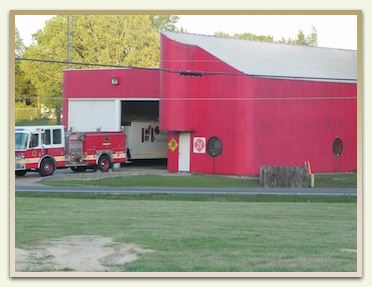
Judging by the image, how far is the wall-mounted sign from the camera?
27359 millimetres

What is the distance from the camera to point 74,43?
1509cm

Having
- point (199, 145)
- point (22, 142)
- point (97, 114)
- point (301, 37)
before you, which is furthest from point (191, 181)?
point (97, 114)

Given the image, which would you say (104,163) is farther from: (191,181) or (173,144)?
(191,181)

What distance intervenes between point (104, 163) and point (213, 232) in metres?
19.8

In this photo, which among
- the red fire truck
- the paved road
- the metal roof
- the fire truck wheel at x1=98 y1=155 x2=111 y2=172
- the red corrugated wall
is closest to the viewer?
the paved road

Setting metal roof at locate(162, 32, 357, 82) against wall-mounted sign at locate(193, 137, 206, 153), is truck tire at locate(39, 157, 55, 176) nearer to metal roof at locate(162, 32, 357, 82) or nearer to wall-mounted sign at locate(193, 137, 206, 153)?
wall-mounted sign at locate(193, 137, 206, 153)

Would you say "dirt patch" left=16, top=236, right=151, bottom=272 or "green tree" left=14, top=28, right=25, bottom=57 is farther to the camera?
"green tree" left=14, top=28, right=25, bottom=57

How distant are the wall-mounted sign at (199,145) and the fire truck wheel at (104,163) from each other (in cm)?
439

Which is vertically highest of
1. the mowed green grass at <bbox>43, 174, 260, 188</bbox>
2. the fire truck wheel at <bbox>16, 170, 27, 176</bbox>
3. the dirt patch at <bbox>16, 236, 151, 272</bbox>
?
the fire truck wheel at <bbox>16, 170, 27, 176</bbox>

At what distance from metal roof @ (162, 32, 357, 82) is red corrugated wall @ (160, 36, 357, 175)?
344mm

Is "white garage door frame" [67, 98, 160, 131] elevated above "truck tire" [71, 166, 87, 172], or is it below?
above

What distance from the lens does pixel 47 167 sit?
28906 millimetres

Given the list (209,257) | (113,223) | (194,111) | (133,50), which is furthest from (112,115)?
(209,257)

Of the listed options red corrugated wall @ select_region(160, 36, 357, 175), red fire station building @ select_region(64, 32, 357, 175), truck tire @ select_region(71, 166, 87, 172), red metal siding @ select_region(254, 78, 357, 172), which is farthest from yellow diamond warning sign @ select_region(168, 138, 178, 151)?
truck tire @ select_region(71, 166, 87, 172)
